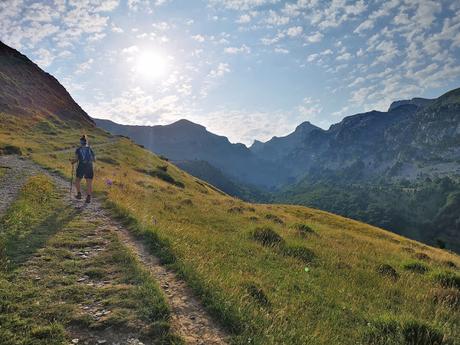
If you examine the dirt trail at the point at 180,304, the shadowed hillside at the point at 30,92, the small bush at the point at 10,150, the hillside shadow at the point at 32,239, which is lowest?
the hillside shadow at the point at 32,239

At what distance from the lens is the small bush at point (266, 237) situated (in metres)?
17.4

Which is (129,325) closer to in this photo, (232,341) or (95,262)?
(232,341)

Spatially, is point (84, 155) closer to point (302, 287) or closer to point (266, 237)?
point (266, 237)

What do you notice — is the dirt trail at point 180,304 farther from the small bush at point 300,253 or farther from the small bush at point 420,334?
the small bush at point 300,253

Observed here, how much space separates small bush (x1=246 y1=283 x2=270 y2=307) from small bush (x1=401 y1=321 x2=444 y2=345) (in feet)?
11.1

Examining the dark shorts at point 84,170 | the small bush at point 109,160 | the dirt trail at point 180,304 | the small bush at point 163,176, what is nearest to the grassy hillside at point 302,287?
the dirt trail at point 180,304

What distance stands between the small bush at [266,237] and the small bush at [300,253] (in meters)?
0.96

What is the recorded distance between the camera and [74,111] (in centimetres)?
13325

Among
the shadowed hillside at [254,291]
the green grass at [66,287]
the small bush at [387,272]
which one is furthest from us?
the small bush at [387,272]

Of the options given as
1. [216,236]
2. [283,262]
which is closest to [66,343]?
[283,262]

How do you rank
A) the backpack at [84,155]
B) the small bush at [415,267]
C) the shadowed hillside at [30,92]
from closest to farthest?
1. the small bush at [415,267]
2. the backpack at [84,155]
3. the shadowed hillside at [30,92]

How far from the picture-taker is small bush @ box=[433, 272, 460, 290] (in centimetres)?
1479

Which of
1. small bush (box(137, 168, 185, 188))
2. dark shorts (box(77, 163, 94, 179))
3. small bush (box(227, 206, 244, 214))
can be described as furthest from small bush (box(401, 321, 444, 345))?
small bush (box(137, 168, 185, 188))

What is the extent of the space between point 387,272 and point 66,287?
12.9 m
